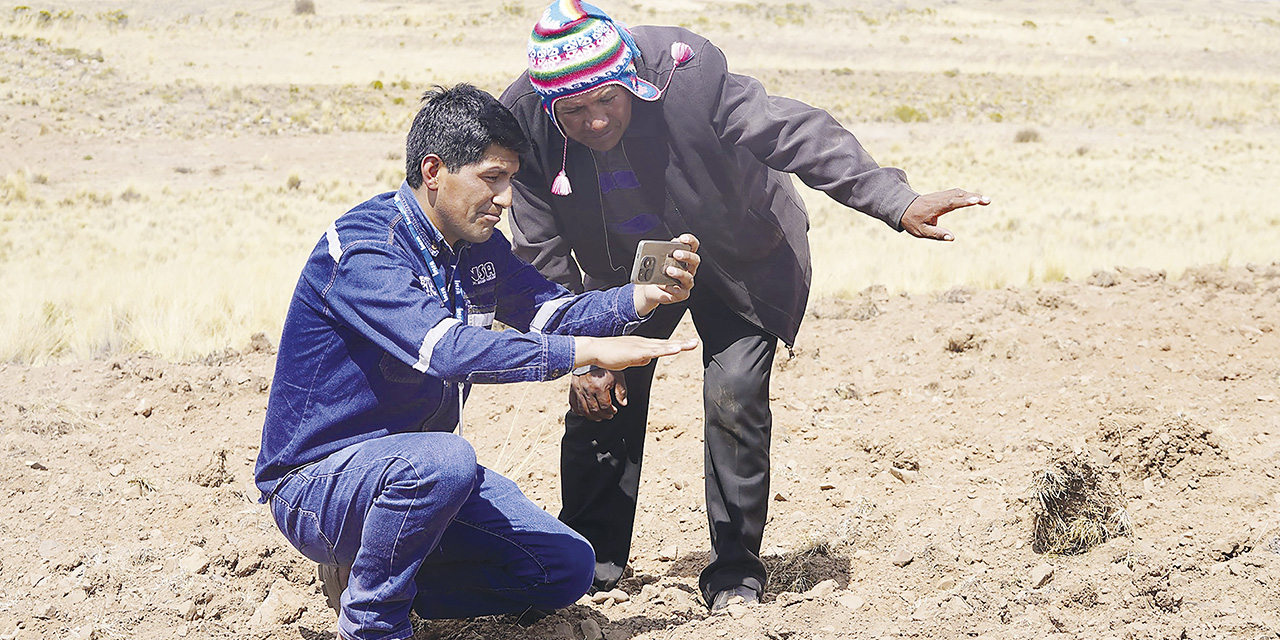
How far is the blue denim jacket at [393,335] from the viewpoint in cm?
256

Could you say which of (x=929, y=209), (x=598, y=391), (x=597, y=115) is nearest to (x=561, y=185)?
(x=597, y=115)

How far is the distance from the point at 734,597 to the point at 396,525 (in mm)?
1166

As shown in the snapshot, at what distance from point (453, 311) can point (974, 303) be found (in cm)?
522

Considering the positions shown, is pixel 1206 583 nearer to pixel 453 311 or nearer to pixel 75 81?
pixel 453 311

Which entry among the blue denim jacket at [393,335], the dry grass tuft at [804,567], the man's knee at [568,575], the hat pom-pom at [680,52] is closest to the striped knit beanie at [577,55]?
the hat pom-pom at [680,52]

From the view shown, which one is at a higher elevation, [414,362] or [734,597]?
[414,362]

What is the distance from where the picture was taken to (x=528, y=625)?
10.9 feet

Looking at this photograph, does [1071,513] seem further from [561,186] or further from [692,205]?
[561,186]

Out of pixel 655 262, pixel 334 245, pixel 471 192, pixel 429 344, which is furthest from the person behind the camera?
pixel 655 262

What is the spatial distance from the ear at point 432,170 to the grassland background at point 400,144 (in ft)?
14.6

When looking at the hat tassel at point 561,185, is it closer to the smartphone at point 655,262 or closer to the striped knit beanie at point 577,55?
the striped knit beanie at point 577,55

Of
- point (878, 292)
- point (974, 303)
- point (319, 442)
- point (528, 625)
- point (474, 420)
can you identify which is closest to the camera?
point (319, 442)

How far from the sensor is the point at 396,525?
8.66 feet

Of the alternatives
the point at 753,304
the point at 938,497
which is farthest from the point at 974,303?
the point at 753,304
